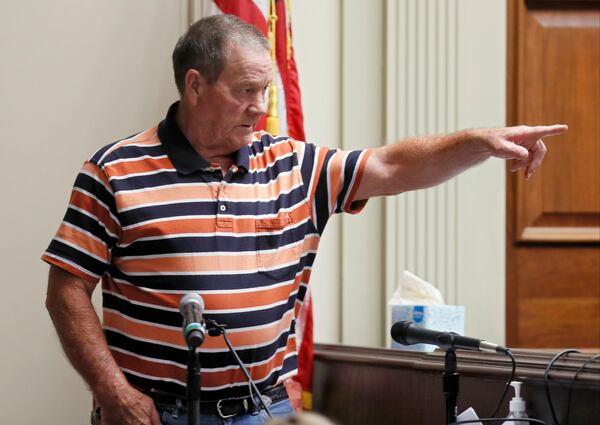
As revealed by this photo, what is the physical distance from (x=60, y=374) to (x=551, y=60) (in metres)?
2.04

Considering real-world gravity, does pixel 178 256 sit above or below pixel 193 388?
above

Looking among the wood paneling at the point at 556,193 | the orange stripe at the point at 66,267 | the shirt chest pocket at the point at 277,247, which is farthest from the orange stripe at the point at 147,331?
the wood paneling at the point at 556,193

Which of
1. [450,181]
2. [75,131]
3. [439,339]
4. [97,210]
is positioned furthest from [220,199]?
[450,181]

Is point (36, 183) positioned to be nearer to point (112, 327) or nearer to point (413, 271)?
point (112, 327)

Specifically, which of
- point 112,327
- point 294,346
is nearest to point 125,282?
point 112,327

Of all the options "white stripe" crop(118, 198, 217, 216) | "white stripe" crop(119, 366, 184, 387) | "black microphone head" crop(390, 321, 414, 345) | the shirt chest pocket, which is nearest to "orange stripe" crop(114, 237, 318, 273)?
the shirt chest pocket

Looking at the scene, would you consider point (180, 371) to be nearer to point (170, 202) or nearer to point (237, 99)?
point (170, 202)

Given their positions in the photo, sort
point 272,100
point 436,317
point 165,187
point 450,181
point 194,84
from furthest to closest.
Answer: point 450,181
point 272,100
point 436,317
point 194,84
point 165,187

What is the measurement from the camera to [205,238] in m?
2.16

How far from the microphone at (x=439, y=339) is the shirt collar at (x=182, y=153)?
0.53 m

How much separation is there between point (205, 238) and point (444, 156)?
55 centimetres

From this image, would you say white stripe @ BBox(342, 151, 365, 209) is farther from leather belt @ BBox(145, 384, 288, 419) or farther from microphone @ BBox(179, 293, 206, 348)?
microphone @ BBox(179, 293, 206, 348)

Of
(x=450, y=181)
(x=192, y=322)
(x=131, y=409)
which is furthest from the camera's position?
(x=450, y=181)

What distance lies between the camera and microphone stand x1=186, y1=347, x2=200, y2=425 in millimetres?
1698
